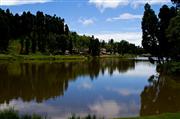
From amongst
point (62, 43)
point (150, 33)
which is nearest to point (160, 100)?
point (150, 33)

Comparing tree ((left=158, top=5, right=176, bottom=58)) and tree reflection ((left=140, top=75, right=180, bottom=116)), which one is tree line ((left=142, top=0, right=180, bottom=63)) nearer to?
tree ((left=158, top=5, right=176, bottom=58))

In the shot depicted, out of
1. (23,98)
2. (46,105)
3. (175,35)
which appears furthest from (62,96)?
(175,35)

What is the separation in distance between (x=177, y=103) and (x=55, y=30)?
545 feet

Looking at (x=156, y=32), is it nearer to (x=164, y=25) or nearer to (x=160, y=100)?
(x=164, y=25)

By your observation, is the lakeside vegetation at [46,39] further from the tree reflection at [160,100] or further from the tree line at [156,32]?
the tree reflection at [160,100]

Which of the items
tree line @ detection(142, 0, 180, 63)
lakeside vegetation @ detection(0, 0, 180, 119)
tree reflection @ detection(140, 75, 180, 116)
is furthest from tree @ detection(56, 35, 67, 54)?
tree reflection @ detection(140, 75, 180, 116)

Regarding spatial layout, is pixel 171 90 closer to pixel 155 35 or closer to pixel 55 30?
pixel 155 35

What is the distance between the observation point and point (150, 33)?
240 feet

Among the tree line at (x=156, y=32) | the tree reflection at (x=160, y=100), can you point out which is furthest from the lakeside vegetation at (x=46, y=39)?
the tree reflection at (x=160, y=100)

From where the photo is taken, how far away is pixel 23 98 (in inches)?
1325

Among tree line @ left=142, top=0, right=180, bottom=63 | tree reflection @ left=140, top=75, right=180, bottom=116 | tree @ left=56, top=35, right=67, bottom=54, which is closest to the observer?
tree reflection @ left=140, top=75, right=180, bottom=116

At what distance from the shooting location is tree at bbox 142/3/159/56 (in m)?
72.8

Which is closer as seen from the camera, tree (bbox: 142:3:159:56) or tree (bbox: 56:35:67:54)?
tree (bbox: 142:3:159:56)

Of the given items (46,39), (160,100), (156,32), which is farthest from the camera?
(46,39)
